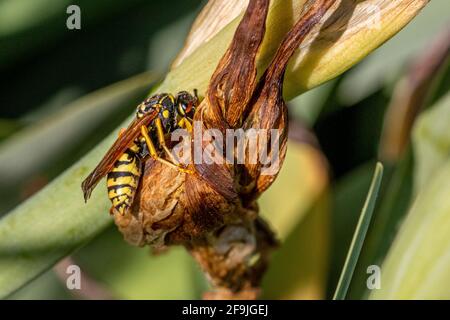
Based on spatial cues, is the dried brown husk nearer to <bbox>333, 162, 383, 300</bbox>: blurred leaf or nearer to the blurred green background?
<bbox>333, 162, 383, 300</bbox>: blurred leaf

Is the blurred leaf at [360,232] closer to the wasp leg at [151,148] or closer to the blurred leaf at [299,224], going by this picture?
the wasp leg at [151,148]

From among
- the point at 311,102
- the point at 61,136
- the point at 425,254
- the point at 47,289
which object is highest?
the point at 311,102

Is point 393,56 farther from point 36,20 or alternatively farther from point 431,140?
point 36,20

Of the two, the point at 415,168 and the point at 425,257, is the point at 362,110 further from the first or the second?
the point at 425,257

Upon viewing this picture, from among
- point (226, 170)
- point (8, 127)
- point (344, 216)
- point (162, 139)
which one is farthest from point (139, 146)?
point (344, 216)

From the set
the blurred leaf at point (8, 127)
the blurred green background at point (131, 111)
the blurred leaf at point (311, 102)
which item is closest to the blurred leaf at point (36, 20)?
the blurred green background at point (131, 111)

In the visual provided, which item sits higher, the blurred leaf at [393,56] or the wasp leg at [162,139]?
the blurred leaf at [393,56]

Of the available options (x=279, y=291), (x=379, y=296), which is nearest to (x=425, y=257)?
(x=379, y=296)
